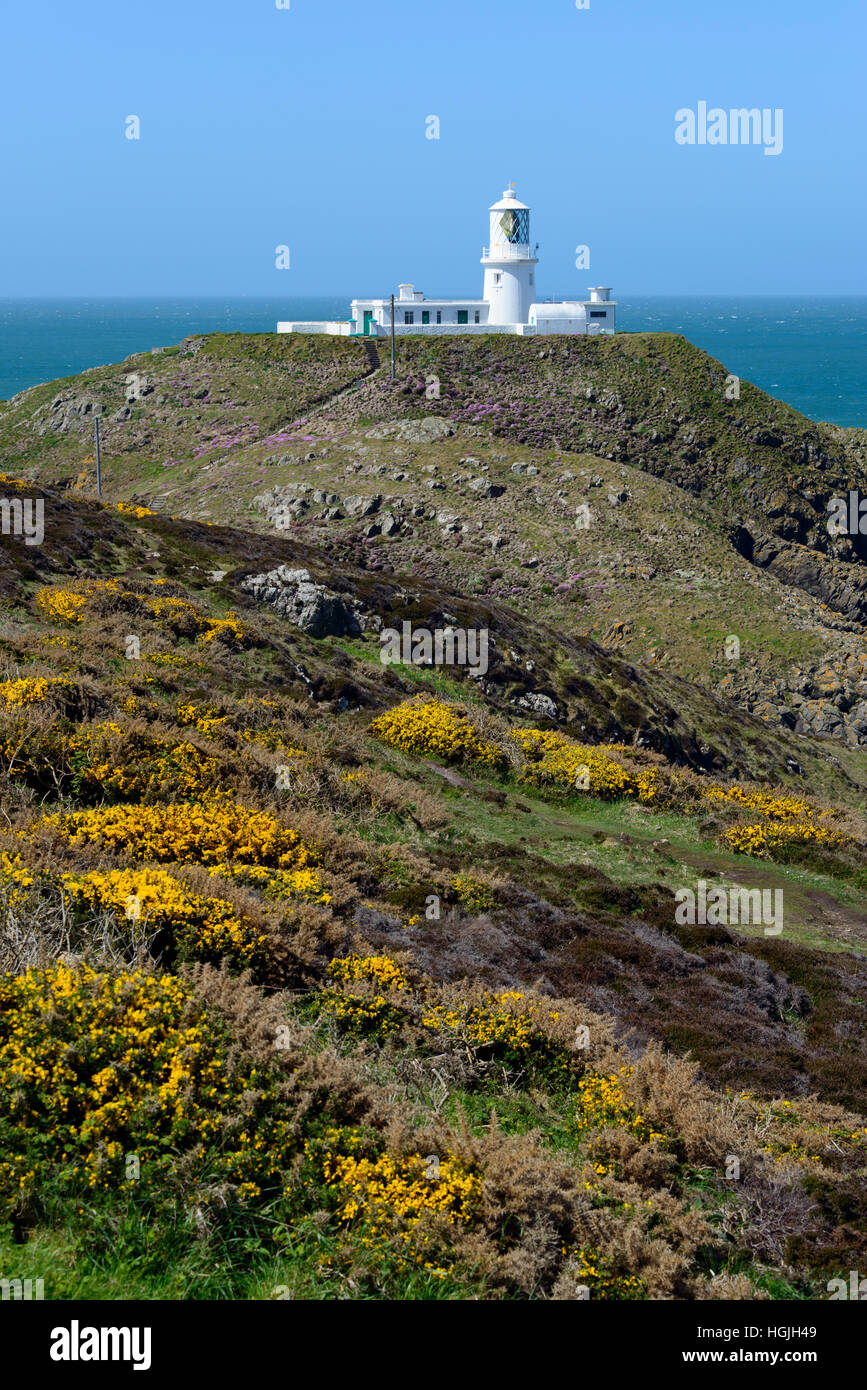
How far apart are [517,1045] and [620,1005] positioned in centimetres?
364

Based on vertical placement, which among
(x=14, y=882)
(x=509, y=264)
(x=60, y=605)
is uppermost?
(x=509, y=264)

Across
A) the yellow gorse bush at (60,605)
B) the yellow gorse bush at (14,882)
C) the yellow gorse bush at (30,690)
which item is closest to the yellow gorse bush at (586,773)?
the yellow gorse bush at (60,605)

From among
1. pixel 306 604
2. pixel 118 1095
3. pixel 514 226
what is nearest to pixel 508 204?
pixel 514 226

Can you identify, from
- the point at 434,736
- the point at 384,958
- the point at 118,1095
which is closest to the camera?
the point at 118,1095

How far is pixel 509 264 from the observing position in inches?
3561

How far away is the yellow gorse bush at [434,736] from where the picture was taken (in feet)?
79.8

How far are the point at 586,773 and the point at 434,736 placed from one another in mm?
4089

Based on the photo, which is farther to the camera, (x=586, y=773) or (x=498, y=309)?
(x=498, y=309)

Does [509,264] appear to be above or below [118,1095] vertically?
above

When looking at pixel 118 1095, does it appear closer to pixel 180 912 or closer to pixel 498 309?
pixel 180 912

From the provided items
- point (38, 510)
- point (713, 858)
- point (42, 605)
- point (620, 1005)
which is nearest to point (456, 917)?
point (620, 1005)

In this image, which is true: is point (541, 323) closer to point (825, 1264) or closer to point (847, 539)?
point (847, 539)

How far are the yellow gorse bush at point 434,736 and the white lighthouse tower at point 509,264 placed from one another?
245 feet

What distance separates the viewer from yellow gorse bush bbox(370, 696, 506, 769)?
79.8ft
